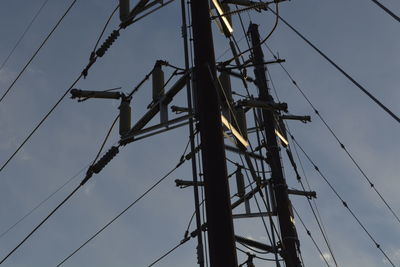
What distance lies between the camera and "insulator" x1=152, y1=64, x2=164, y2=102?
10.3m

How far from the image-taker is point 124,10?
1205 centimetres

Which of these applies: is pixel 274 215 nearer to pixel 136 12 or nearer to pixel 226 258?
pixel 136 12

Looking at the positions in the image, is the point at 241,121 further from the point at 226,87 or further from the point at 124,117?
the point at 124,117

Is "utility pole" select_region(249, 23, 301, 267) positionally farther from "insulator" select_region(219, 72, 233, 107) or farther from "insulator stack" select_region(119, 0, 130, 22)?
"insulator stack" select_region(119, 0, 130, 22)

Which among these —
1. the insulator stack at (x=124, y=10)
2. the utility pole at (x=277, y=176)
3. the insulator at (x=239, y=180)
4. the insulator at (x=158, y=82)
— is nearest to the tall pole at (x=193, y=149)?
the insulator at (x=158, y=82)

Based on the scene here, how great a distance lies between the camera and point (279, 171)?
1736 centimetres

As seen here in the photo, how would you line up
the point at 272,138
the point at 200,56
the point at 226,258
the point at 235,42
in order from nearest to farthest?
the point at 226,258 → the point at 200,56 → the point at 235,42 → the point at 272,138

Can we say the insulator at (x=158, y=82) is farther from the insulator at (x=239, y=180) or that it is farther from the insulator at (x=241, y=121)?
the insulator at (x=239, y=180)

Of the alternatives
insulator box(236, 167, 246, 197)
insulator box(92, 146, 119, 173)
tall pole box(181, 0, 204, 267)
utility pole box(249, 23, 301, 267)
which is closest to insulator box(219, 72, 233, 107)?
tall pole box(181, 0, 204, 267)

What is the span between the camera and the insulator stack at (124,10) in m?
12.0

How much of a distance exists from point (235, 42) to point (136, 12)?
2.43m

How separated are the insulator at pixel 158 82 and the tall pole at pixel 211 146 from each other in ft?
4.01

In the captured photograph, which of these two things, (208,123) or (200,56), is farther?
(200,56)

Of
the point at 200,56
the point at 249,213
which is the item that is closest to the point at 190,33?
the point at 200,56
